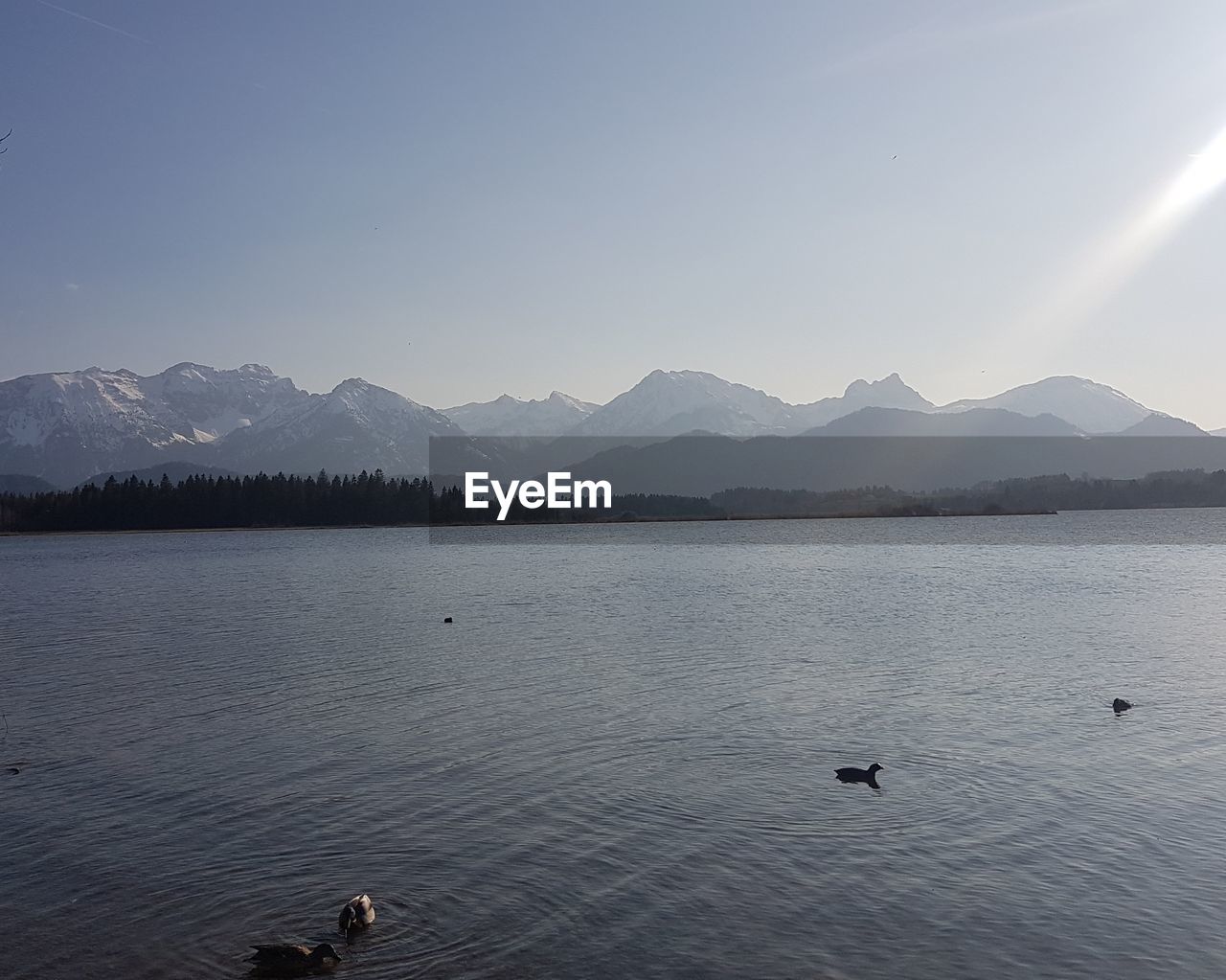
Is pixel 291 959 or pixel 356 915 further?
pixel 356 915

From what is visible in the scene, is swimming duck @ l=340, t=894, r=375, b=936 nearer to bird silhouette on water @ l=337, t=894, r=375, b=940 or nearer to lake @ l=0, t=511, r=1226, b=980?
bird silhouette on water @ l=337, t=894, r=375, b=940

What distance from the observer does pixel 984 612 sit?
2288 inches

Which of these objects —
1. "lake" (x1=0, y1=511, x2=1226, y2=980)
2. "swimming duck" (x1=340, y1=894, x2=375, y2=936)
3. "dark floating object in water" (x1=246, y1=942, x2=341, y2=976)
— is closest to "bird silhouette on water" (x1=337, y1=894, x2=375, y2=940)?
"swimming duck" (x1=340, y1=894, x2=375, y2=936)

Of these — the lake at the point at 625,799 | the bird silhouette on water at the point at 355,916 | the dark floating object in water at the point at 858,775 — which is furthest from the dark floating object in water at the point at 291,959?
the dark floating object in water at the point at 858,775

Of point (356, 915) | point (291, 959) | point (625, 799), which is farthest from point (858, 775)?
point (291, 959)

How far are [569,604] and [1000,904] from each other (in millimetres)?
50673

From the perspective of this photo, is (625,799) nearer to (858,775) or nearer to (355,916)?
(858,775)

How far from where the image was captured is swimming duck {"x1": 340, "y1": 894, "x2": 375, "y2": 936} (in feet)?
49.4

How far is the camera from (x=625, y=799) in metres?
21.6

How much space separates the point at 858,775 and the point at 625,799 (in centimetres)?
549

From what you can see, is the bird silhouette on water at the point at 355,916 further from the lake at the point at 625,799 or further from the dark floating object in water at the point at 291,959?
the dark floating object in water at the point at 291,959

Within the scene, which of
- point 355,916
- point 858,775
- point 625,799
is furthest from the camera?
point 858,775

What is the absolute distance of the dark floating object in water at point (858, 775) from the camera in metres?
22.4

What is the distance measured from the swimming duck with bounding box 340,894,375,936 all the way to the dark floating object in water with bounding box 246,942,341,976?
39.8 inches
